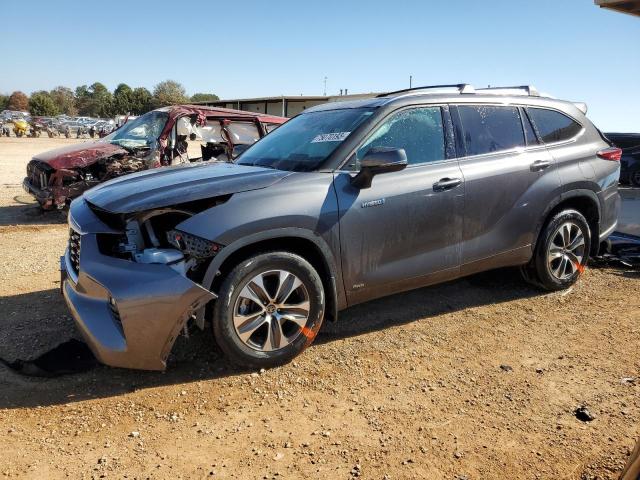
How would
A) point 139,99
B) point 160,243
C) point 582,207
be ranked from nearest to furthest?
point 160,243 < point 582,207 < point 139,99

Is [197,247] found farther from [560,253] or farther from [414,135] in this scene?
[560,253]

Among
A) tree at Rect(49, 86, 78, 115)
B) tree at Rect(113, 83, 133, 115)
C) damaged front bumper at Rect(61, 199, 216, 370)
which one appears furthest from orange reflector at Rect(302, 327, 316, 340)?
tree at Rect(49, 86, 78, 115)

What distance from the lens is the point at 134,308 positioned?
2.86 meters

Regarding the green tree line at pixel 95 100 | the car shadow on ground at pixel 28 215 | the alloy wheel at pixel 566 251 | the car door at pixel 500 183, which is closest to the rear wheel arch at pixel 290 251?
the car door at pixel 500 183

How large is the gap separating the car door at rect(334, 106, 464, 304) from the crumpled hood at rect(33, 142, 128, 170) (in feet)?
21.3

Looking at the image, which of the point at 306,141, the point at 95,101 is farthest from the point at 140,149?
the point at 95,101

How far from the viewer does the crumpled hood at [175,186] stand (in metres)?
3.11

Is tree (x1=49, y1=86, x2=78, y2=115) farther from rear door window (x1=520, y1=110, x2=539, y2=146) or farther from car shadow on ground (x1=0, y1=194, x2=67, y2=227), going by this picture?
rear door window (x1=520, y1=110, x2=539, y2=146)

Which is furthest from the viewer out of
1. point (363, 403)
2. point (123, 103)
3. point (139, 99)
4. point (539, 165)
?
point (123, 103)

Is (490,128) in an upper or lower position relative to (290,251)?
upper

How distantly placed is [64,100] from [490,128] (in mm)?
122381

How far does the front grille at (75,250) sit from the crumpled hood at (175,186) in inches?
10.1

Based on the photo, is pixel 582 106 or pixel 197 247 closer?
pixel 197 247

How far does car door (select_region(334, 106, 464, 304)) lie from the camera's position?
3.51 m
